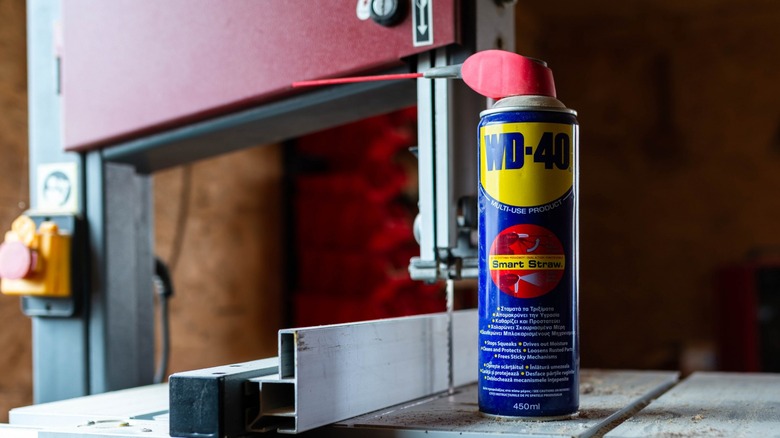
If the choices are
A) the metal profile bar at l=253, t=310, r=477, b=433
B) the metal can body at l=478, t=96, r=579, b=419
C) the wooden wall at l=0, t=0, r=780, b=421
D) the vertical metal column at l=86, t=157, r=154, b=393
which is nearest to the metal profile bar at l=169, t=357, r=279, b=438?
the metal profile bar at l=253, t=310, r=477, b=433

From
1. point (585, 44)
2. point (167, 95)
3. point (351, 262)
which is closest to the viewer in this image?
point (167, 95)

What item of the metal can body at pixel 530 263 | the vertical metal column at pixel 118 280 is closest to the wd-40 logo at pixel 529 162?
the metal can body at pixel 530 263

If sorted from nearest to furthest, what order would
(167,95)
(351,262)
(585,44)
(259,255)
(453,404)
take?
(453,404) → (167,95) → (351,262) → (259,255) → (585,44)

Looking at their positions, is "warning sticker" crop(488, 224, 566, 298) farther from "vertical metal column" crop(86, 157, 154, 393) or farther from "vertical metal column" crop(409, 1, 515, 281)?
"vertical metal column" crop(86, 157, 154, 393)

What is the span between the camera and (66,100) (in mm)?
1273

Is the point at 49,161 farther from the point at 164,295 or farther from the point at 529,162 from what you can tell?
the point at 529,162

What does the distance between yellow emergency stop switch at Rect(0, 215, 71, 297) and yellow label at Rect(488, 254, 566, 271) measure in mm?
694

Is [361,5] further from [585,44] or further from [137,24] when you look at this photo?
[585,44]

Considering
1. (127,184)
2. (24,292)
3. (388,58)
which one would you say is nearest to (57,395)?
(24,292)

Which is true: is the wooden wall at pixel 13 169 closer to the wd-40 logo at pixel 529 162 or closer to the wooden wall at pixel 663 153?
the wd-40 logo at pixel 529 162

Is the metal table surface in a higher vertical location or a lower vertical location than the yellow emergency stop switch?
lower

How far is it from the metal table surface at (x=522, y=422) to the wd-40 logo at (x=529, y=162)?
224 mm

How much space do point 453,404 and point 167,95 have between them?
56 centimetres

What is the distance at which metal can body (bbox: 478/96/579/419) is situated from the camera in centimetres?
86
